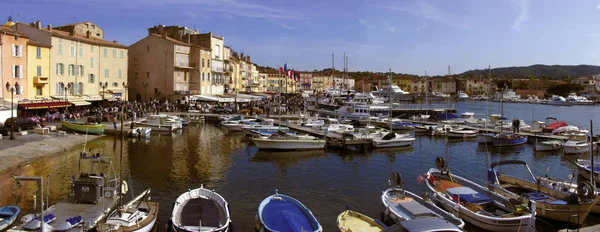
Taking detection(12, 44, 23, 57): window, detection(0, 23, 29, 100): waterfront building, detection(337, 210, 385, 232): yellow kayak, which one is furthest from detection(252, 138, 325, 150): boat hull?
detection(12, 44, 23, 57): window

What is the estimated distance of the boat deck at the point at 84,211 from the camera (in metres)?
15.8

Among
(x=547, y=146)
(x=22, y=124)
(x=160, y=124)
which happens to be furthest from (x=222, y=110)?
(x=547, y=146)

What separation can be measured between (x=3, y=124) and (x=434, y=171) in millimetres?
34692

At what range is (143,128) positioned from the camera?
1820 inches

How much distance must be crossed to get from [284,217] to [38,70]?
43.9m

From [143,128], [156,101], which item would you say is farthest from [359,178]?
[156,101]

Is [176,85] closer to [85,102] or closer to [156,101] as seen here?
[156,101]

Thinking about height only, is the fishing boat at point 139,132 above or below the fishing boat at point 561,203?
above

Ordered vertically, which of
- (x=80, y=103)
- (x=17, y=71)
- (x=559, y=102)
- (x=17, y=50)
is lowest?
(x=80, y=103)

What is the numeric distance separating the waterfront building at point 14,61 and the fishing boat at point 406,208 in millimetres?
40208

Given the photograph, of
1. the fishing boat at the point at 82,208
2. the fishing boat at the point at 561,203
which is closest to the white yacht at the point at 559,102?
the fishing boat at the point at 561,203

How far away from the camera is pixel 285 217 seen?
16.6 m

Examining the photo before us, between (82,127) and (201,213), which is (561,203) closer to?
(201,213)

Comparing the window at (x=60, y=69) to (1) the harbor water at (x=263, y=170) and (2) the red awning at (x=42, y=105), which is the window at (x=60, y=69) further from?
(1) the harbor water at (x=263, y=170)
